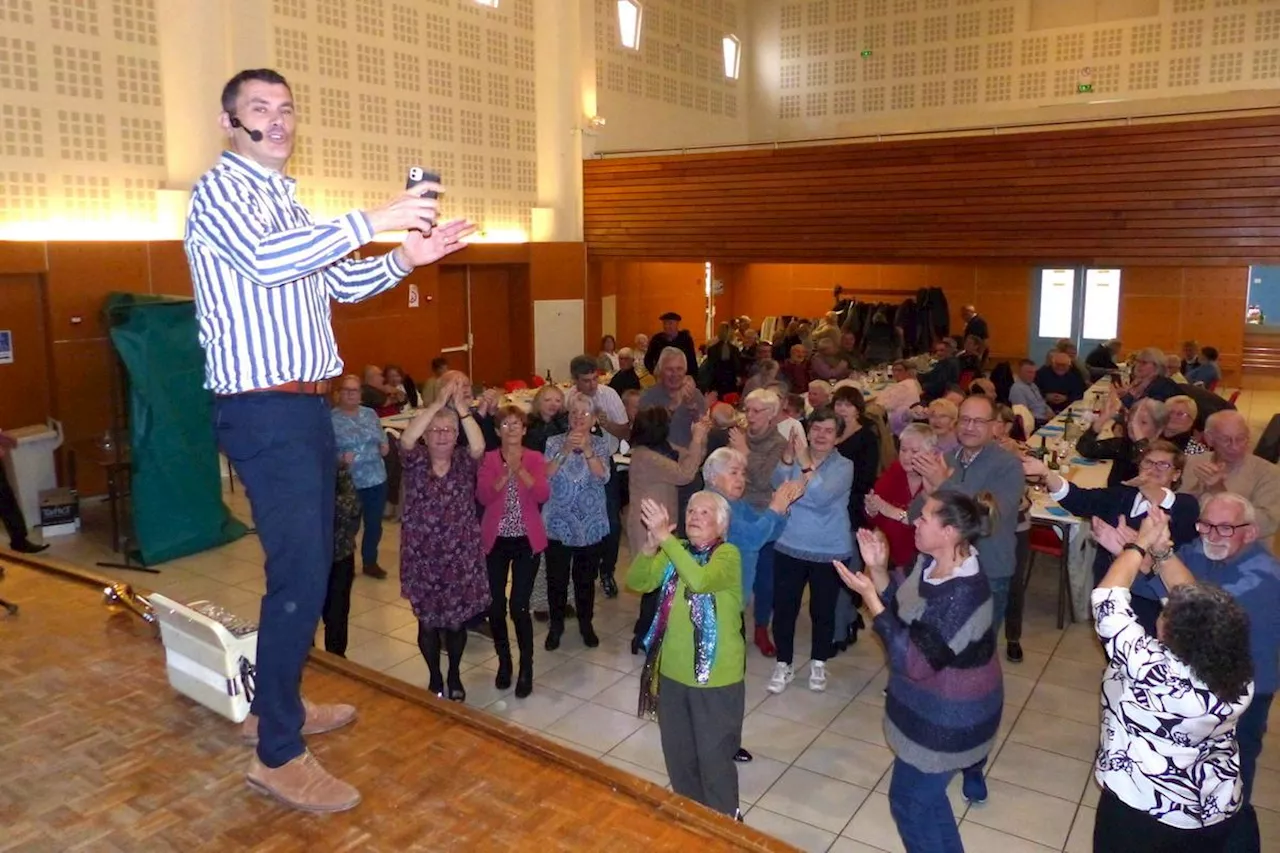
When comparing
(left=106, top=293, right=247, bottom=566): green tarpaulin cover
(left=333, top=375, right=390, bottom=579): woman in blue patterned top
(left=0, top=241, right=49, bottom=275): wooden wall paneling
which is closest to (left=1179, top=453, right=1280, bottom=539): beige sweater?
(left=333, top=375, right=390, bottom=579): woman in blue patterned top

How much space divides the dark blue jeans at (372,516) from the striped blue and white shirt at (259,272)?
474cm

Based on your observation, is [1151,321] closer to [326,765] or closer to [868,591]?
[868,591]

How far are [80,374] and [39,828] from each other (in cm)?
780

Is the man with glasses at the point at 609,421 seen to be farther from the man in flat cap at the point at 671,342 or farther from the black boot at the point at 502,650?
the man in flat cap at the point at 671,342

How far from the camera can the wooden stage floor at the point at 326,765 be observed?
2473 mm

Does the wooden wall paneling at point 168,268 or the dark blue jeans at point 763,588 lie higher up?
the wooden wall paneling at point 168,268

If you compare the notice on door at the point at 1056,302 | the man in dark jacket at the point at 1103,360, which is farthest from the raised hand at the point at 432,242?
the notice on door at the point at 1056,302

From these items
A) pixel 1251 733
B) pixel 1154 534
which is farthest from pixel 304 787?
pixel 1251 733

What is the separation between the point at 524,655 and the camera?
5.32 metres

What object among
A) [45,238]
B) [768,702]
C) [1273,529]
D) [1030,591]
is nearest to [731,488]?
[768,702]

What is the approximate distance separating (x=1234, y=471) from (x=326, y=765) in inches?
180

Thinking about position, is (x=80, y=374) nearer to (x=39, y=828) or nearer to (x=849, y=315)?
(x=39, y=828)

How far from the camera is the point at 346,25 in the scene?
36.9ft

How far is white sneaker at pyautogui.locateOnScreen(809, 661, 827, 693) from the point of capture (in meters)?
5.39
